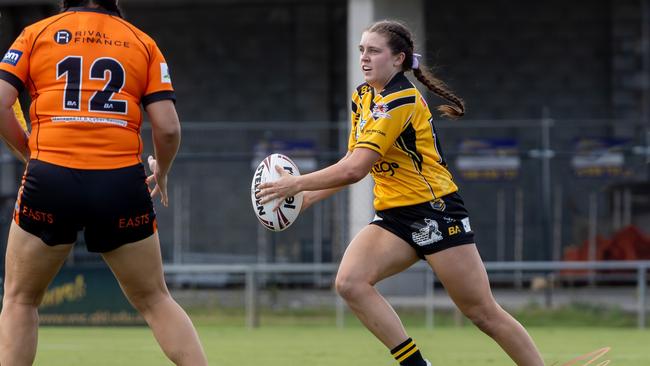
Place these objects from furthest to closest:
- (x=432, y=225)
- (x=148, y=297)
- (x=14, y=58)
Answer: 1. (x=432, y=225)
2. (x=148, y=297)
3. (x=14, y=58)

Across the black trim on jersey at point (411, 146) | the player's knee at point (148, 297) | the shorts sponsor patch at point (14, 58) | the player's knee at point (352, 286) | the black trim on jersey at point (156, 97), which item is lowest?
the player's knee at point (352, 286)

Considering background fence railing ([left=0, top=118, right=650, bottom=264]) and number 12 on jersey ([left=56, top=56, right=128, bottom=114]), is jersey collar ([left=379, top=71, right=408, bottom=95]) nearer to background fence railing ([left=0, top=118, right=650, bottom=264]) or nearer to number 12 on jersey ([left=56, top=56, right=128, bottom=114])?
number 12 on jersey ([left=56, top=56, right=128, bottom=114])

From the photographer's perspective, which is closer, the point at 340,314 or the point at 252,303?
the point at 252,303

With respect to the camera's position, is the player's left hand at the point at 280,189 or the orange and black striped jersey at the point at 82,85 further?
the player's left hand at the point at 280,189

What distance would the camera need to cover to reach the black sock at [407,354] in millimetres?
6383

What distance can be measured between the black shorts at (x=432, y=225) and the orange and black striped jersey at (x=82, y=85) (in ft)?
5.40

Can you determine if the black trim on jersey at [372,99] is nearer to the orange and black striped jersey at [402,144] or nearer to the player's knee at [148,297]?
the orange and black striped jersey at [402,144]

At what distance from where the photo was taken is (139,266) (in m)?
5.49

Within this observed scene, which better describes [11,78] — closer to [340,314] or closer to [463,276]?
[463,276]

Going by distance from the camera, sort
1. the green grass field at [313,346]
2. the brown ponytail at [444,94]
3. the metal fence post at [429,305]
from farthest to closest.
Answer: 1. the metal fence post at [429,305]
2. the green grass field at [313,346]
3. the brown ponytail at [444,94]

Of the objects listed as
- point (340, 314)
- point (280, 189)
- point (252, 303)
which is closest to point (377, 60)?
point (280, 189)

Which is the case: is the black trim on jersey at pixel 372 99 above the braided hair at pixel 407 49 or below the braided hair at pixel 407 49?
below

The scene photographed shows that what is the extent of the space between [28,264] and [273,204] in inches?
51.9

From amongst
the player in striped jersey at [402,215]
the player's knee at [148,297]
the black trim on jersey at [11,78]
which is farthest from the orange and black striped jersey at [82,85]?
the player in striped jersey at [402,215]
